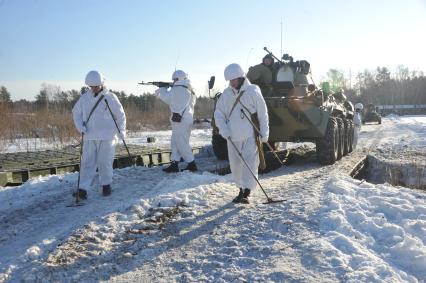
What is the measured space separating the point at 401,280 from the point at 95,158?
474 centimetres

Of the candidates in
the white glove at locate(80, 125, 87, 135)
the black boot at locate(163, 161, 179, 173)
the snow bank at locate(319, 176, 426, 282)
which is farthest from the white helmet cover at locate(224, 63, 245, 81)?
the black boot at locate(163, 161, 179, 173)

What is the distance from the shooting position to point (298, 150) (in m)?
15.7

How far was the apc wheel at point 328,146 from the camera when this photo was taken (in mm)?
11656

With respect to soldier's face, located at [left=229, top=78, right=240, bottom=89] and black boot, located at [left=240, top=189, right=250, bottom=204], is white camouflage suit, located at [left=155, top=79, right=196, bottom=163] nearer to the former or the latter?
soldier's face, located at [left=229, top=78, right=240, bottom=89]

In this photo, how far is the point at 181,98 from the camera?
919 cm

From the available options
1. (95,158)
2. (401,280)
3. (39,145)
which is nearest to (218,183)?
(95,158)

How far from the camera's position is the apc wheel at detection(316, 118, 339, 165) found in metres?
11.7

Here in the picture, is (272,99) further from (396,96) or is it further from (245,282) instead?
(396,96)

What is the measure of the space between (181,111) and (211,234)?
396 cm

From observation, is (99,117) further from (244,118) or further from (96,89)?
(244,118)

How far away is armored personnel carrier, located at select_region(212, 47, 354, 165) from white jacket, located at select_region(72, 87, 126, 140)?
449 cm

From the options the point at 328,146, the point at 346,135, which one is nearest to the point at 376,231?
the point at 328,146

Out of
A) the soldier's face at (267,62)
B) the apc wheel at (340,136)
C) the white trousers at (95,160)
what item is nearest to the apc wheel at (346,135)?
the apc wheel at (340,136)

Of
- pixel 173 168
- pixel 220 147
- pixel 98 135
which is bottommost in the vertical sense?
pixel 173 168
